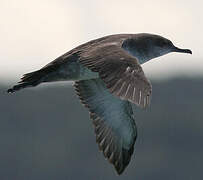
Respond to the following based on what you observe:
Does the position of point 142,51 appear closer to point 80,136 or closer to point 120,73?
point 120,73

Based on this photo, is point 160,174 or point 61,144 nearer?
point 160,174

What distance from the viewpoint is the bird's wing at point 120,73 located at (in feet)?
56.9

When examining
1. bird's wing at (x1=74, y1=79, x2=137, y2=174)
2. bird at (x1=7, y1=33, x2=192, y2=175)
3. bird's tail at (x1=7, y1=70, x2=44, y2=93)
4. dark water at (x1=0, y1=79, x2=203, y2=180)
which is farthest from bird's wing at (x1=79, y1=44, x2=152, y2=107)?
dark water at (x1=0, y1=79, x2=203, y2=180)

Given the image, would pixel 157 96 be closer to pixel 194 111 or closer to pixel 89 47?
pixel 194 111

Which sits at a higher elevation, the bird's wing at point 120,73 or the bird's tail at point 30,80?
the bird's wing at point 120,73

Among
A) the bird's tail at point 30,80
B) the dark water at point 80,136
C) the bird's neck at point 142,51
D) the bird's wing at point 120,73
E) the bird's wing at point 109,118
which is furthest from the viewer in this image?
the dark water at point 80,136

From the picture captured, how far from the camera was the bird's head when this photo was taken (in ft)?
68.8

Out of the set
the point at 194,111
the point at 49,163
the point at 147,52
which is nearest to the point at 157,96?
the point at 194,111

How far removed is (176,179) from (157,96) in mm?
7093

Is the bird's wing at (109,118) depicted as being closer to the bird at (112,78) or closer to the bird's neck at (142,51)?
the bird at (112,78)

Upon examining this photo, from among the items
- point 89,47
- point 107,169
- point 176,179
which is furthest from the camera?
point 176,179

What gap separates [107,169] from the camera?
81750 mm

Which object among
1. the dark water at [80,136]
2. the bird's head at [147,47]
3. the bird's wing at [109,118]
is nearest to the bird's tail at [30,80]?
the bird's head at [147,47]

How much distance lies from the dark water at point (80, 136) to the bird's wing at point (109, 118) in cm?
6135
